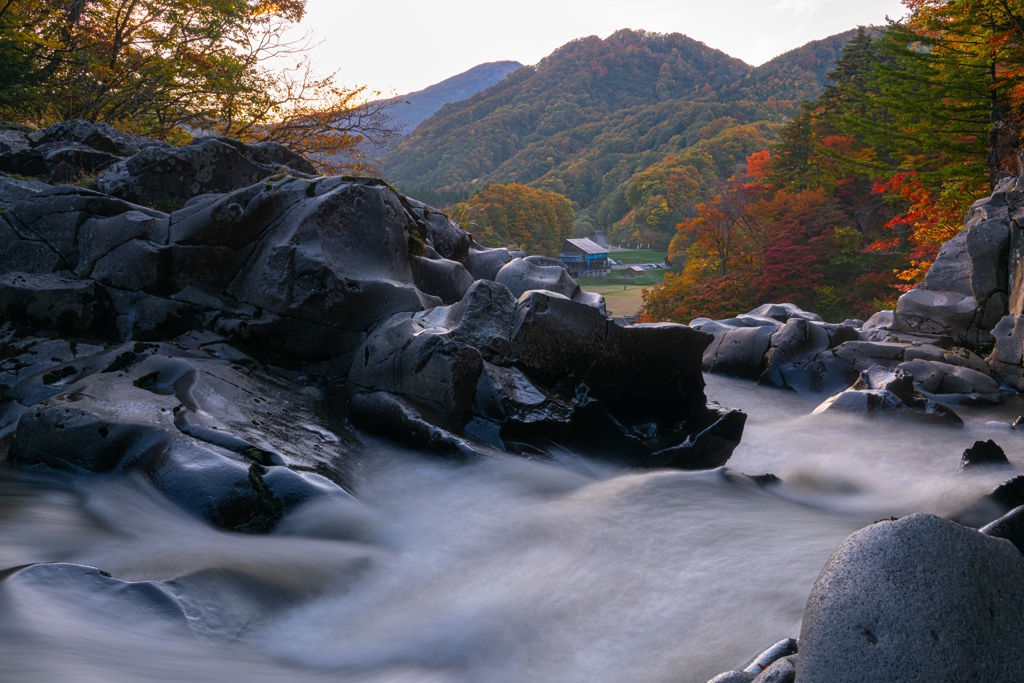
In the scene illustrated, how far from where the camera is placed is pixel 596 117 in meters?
98.0

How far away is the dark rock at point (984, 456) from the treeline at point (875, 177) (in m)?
11.4

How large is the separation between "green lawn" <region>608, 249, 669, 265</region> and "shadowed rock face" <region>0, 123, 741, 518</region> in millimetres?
61070

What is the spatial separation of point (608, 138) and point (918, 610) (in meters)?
90.7

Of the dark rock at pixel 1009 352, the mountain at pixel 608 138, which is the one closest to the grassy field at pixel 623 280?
the mountain at pixel 608 138

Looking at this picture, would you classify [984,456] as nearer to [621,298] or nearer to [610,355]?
[610,355]

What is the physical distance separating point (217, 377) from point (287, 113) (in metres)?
15.7

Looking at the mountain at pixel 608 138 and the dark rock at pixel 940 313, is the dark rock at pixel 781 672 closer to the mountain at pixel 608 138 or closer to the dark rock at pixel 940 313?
the dark rock at pixel 940 313

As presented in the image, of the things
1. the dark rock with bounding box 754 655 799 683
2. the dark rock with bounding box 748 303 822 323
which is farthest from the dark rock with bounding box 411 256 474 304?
the dark rock with bounding box 748 303 822 323

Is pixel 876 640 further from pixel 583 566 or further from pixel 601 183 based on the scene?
pixel 601 183

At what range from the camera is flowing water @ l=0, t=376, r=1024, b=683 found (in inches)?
124

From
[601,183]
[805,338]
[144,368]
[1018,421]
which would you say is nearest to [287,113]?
[144,368]

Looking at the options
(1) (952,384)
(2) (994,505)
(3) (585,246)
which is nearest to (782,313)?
(1) (952,384)

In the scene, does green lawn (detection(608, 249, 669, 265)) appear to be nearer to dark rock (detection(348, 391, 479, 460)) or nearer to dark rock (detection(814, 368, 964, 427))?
dark rock (detection(814, 368, 964, 427))

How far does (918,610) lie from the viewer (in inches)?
90.3
